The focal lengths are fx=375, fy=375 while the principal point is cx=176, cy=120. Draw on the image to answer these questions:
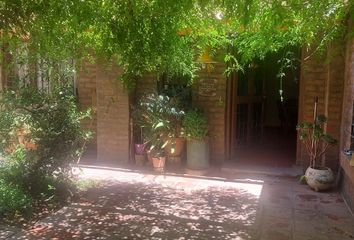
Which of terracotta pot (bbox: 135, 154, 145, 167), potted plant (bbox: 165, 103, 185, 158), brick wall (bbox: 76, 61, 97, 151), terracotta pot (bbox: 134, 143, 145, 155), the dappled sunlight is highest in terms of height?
brick wall (bbox: 76, 61, 97, 151)

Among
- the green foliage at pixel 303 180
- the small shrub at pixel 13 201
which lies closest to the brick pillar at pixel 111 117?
the small shrub at pixel 13 201

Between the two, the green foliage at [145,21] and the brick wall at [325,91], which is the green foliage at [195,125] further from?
the brick wall at [325,91]

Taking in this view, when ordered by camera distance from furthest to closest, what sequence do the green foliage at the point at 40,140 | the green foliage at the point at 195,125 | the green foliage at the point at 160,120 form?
1. the green foliage at the point at 160,120
2. the green foliage at the point at 195,125
3. the green foliage at the point at 40,140

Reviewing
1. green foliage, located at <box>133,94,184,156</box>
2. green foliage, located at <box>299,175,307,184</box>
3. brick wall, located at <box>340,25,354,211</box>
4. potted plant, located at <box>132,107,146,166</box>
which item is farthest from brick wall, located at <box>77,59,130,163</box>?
brick wall, located at <box>340,25,354,211</box>

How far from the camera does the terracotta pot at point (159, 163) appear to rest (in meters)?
7.58

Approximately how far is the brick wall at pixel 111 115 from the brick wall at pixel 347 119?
429cm

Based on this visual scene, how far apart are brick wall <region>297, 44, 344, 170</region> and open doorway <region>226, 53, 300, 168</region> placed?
32 centimetres

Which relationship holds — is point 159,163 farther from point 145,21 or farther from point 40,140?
point 145,21

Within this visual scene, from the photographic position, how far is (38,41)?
4332mm

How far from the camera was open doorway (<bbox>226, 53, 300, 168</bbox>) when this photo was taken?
812 centimetres

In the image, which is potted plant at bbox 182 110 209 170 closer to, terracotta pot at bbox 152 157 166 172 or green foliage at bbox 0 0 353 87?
terracotta pot at bbox 152 157 166 172

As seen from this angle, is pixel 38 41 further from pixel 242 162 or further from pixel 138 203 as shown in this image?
pixel 242 162

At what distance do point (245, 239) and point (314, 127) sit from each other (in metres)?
2.77

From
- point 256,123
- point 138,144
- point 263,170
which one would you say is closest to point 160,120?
point 138,144
